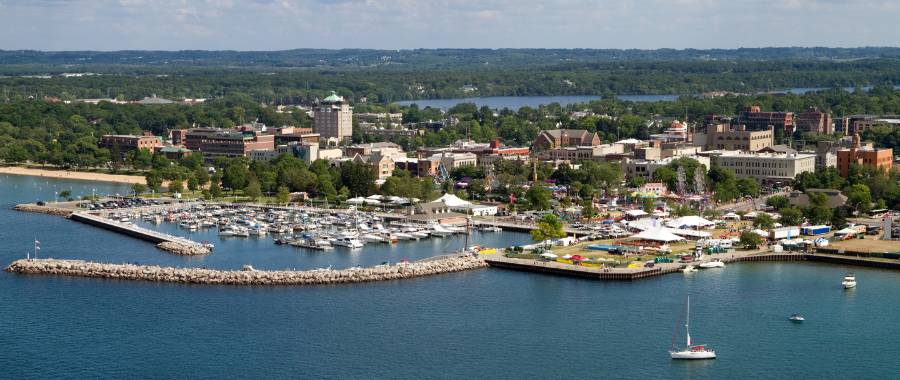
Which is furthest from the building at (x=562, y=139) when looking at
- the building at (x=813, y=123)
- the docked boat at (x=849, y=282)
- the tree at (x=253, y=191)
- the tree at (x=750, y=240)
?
Result: the docked boat at (x=849, y=282)

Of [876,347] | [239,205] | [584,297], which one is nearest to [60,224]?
[239,205]

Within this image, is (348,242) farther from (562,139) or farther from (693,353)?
(562,139)

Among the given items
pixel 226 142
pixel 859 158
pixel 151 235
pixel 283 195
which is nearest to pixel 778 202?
pixel 859 158

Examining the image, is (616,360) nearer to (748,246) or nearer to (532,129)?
(748,246)

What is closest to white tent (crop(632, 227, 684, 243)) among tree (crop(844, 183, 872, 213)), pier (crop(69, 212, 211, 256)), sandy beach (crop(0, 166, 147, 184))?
tree (crop(844, 183, 872, 213))

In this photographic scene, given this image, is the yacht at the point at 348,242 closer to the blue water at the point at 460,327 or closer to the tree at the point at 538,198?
the blue water at the point at 460,327
